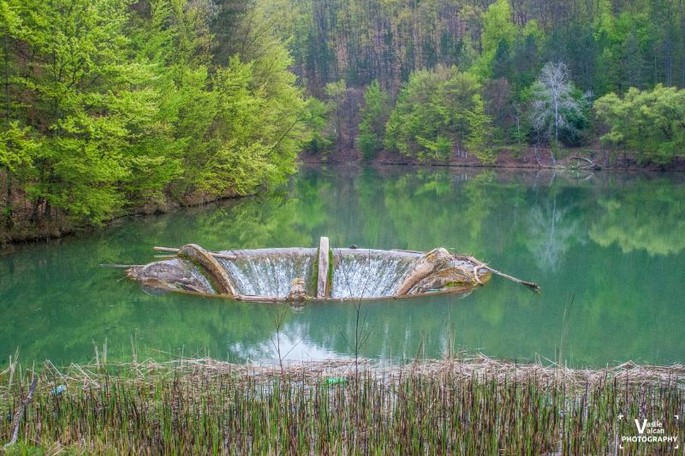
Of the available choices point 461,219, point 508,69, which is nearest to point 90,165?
point 461,219

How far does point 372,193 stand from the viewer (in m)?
35.3

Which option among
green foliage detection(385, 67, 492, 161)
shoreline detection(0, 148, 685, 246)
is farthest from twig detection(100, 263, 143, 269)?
green foliage detection(385, 67, 492, 161)

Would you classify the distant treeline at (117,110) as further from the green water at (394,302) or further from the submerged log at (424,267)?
the submerged log at (424,267)

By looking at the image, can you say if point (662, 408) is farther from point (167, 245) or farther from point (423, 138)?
point (423, 138)

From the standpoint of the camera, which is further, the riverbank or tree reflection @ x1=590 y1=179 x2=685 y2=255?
the riverbank

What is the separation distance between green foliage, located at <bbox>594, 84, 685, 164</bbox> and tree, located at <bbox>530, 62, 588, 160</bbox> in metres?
3.90

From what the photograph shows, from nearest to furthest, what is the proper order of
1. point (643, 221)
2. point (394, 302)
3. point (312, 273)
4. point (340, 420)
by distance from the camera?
Result: point (340, 420) → point (394, 302) → point (312, 273) → point (643, 221)

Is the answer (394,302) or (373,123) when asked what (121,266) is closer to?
(394,302)

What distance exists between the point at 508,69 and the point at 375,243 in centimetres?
4302

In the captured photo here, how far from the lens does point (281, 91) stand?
3241 cm

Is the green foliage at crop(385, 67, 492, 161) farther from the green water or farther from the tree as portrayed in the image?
the green water

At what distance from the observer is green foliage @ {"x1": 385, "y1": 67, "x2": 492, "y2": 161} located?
54812mm

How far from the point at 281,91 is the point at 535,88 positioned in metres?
27.0

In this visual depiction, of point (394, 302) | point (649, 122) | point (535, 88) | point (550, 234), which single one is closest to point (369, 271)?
point (394, 302)
